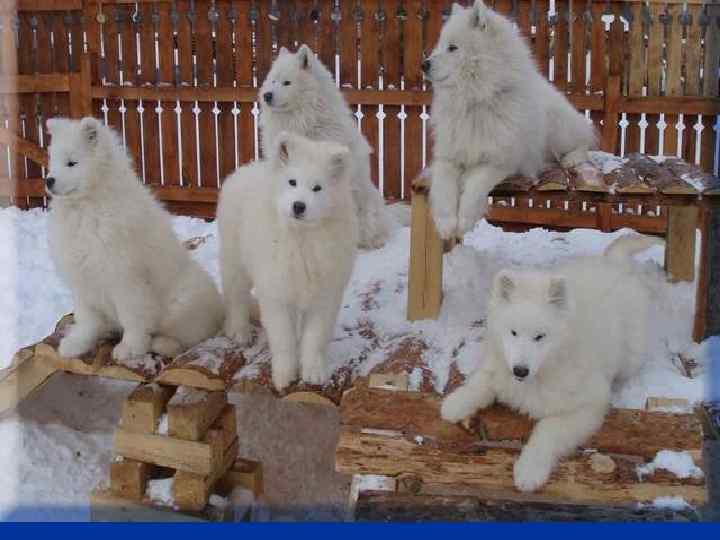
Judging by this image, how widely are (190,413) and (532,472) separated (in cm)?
145

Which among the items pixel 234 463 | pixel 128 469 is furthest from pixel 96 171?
pixel 234 463

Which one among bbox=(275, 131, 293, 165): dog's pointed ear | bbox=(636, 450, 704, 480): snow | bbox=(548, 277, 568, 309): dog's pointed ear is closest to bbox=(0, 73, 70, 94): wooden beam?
bbox=(275, 131, 293, 165): dog's pointed ear

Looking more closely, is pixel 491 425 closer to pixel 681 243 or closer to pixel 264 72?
pixel 681 243

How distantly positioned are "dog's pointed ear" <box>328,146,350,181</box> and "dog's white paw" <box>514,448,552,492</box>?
114 cm

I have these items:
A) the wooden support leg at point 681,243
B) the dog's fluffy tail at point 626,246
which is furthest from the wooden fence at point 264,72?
the dog's fluffy tail at point 626,246

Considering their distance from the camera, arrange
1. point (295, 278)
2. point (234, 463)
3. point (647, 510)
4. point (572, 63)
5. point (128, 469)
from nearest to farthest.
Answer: point (647, 510), point (295, 278), point (128, 469), point (234, 463), point (572, 63)

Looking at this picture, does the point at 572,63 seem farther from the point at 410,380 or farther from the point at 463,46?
the point at 410,380

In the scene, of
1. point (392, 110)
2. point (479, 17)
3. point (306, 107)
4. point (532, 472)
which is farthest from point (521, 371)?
point (392, 110)

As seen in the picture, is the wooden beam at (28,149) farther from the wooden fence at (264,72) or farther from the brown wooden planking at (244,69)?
the brown wooden planking at (244,69)

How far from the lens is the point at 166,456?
11.4 feet

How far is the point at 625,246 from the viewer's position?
3.69m

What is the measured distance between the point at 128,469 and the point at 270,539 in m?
2.25

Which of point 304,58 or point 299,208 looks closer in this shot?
point 299,208

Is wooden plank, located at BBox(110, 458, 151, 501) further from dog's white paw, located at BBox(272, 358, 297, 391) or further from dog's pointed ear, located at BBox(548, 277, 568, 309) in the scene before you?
dog's pointed ear, located at BBox(548, 277, 568, 309)
